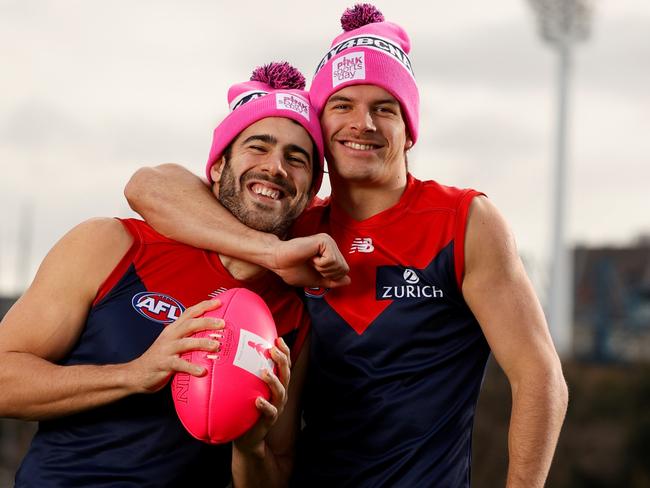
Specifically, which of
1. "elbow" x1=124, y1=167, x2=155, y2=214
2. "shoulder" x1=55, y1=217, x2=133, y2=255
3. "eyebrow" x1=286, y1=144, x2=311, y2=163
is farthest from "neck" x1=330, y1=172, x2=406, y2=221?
"shoulder" x1=55, y1=217, x2=133, y2=255

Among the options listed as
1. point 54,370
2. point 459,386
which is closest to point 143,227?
point 54,370

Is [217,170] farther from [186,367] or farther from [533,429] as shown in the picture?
[533,429]

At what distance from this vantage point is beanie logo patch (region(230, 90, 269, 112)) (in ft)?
15.1

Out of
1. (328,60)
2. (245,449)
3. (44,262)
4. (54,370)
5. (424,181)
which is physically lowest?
(245,449)

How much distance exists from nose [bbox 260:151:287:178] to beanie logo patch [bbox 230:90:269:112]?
313 mm

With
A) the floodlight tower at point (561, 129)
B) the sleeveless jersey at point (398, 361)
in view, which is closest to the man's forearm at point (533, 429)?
the sleeveless jersey at point (398, 361)

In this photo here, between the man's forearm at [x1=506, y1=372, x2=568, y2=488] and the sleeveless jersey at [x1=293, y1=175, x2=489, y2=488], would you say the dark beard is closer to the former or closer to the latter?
the sleeveless jersey at [x1=293, y1=175, x2=489, y2=488]

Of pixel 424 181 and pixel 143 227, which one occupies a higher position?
pixel 424 181

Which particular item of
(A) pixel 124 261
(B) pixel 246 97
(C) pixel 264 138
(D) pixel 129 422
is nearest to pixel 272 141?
(C) pixel 264 138

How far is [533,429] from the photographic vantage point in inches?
160

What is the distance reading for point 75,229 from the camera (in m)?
4.24

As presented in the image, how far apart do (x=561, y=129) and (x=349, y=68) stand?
28307 millimetres

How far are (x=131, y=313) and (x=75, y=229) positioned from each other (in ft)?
1.31

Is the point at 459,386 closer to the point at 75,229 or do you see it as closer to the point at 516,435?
the point at 516,435
